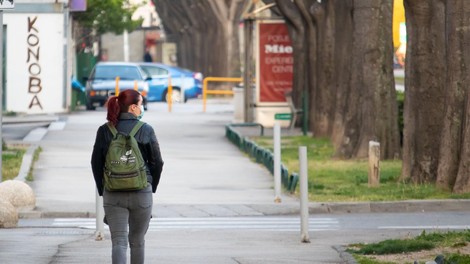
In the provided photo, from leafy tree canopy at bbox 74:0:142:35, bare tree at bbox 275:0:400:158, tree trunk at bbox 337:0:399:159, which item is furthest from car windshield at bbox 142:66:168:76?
tree trunk at bbox 337:0:399:159

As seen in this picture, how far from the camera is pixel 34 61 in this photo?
43438mm

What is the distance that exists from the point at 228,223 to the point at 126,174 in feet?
24.2

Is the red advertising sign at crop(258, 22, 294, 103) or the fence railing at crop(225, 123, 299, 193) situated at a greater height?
the red advertising sign at crop(258, 22, 294, 103)

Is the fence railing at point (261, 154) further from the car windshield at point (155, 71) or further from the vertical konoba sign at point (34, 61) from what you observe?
the car windshield at point (155, 71)

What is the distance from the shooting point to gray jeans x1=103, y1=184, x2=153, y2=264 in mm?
10891

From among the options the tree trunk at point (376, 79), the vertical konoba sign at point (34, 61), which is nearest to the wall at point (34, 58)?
the vertical konoba sign at point (34, 61)

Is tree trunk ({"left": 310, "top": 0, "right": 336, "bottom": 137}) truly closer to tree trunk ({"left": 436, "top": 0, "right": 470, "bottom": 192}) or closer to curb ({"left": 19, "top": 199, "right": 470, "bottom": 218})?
tree trunk ({"left": 436, "top": 0, "right": 470, "bottom": 192})

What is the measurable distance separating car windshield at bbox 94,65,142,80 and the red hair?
132 ft

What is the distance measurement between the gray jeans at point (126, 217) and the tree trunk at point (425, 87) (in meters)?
10.9

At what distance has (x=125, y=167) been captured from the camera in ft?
35.4

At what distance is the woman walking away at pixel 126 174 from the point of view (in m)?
10.8

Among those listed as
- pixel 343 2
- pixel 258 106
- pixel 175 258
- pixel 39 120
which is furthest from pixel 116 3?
pixel 175 258

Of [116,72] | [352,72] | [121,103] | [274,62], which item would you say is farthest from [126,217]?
[116,72]

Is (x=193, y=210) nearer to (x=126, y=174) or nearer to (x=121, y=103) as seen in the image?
(x=121, y=103)
